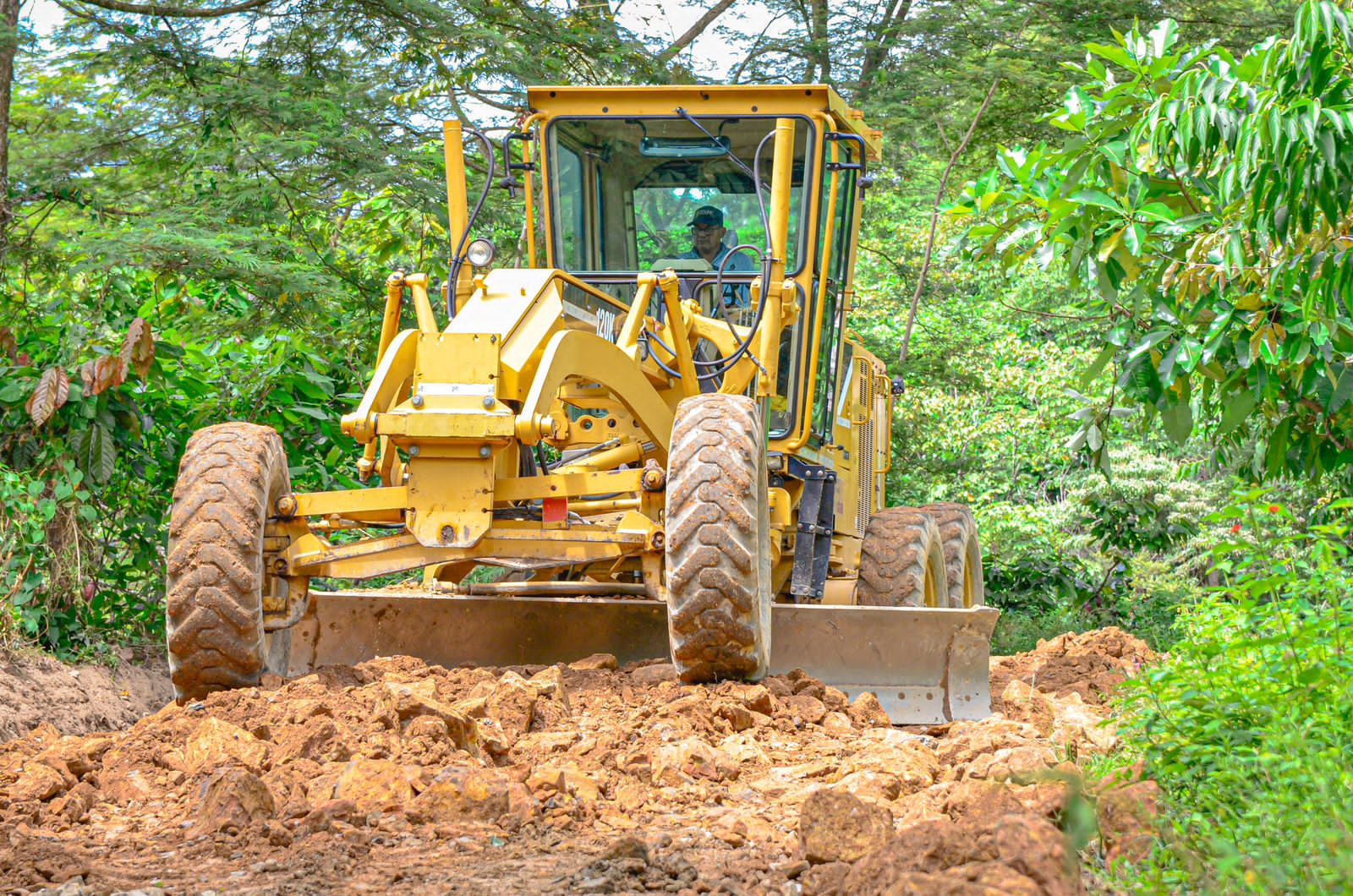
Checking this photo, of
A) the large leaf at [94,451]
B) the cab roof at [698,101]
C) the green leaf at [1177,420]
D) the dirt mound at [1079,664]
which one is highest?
the cab roof at [698,101]

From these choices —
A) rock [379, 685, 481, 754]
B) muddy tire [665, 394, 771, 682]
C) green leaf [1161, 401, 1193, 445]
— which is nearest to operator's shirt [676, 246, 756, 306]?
muddy tire [665, 394, 771, 682]

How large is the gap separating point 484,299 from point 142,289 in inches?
135

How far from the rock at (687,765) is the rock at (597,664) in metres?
1.76

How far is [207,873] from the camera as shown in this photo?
4.07 meters

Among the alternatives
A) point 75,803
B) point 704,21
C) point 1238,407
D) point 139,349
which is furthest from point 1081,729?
point 704,21

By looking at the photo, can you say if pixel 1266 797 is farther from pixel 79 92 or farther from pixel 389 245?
pixel 79 92

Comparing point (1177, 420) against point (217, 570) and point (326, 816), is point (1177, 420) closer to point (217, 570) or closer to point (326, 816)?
point (326, 816)

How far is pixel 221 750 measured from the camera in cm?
534

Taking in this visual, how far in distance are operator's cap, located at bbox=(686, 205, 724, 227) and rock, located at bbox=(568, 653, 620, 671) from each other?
254cm

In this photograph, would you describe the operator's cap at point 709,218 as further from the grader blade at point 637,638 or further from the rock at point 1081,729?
the rock at point 1081,729

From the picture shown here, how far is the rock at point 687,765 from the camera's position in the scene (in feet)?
17.1

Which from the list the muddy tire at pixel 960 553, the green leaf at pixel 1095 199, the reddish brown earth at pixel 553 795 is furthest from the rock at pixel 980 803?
the muddy tire at pixel 960 553

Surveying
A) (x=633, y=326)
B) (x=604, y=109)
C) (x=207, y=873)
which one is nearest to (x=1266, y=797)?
(x=207, y=873)

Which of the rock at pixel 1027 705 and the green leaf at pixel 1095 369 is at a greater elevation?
the green leaf at pixel 1095 369
